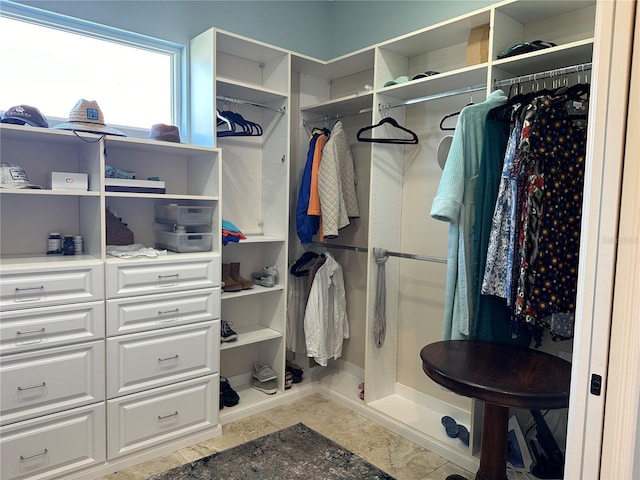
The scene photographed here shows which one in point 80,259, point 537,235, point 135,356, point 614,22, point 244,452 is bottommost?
point 244,452

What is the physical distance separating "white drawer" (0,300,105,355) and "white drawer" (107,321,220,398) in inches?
5.0

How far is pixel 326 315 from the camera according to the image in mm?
3004

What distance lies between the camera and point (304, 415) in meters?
2.87

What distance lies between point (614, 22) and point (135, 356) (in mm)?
2233

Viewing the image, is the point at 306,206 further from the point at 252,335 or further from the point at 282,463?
the point at 282,463

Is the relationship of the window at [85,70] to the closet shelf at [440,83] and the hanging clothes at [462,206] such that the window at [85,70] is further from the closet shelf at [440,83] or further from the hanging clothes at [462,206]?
the hanging clothes at [462,206]

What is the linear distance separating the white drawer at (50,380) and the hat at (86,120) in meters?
0.98

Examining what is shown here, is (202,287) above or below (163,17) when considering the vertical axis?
below

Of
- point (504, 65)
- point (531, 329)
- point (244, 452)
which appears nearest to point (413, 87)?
point (504, 65)

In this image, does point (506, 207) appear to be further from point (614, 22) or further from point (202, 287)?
point (202, 287)

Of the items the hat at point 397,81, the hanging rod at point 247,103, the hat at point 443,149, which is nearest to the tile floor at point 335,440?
the hat at point 443,149

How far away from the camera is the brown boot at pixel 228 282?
279 centimetres

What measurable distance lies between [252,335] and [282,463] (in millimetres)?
849

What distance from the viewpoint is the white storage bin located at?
8.20ft
